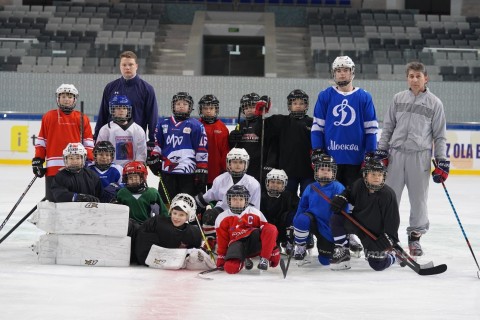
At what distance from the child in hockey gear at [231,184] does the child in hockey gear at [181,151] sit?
29cm

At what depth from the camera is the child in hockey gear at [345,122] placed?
5676 mm

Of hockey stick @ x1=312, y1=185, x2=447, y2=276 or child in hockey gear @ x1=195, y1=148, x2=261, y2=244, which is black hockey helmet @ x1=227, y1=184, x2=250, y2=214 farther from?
hockey stick @ x1=312, y1=185, x2=447, y2=276

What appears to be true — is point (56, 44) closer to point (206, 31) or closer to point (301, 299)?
point (206, 31)

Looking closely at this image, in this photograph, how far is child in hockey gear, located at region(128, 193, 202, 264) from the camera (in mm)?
5141

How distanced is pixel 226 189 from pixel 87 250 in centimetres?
106

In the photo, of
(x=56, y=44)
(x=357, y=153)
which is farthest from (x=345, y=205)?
(x=56, y=44)

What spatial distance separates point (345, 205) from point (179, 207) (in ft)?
3.42

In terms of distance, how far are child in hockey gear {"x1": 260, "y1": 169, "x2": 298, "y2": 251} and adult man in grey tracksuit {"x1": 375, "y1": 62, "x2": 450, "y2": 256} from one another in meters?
0.69

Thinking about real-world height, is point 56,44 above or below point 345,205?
above

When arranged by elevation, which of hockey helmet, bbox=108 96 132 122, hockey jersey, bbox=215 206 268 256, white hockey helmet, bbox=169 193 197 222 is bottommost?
hockey jersey, bbox=215 206 268 256

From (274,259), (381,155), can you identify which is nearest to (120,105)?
(274,259)

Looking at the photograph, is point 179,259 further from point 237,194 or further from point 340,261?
point 340,261

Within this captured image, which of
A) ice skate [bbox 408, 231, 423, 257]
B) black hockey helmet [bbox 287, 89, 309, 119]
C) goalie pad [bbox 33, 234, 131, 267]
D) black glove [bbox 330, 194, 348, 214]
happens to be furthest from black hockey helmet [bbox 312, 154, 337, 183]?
goalie pad [bbox 33, 234, 131, 267]

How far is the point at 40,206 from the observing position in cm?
517
